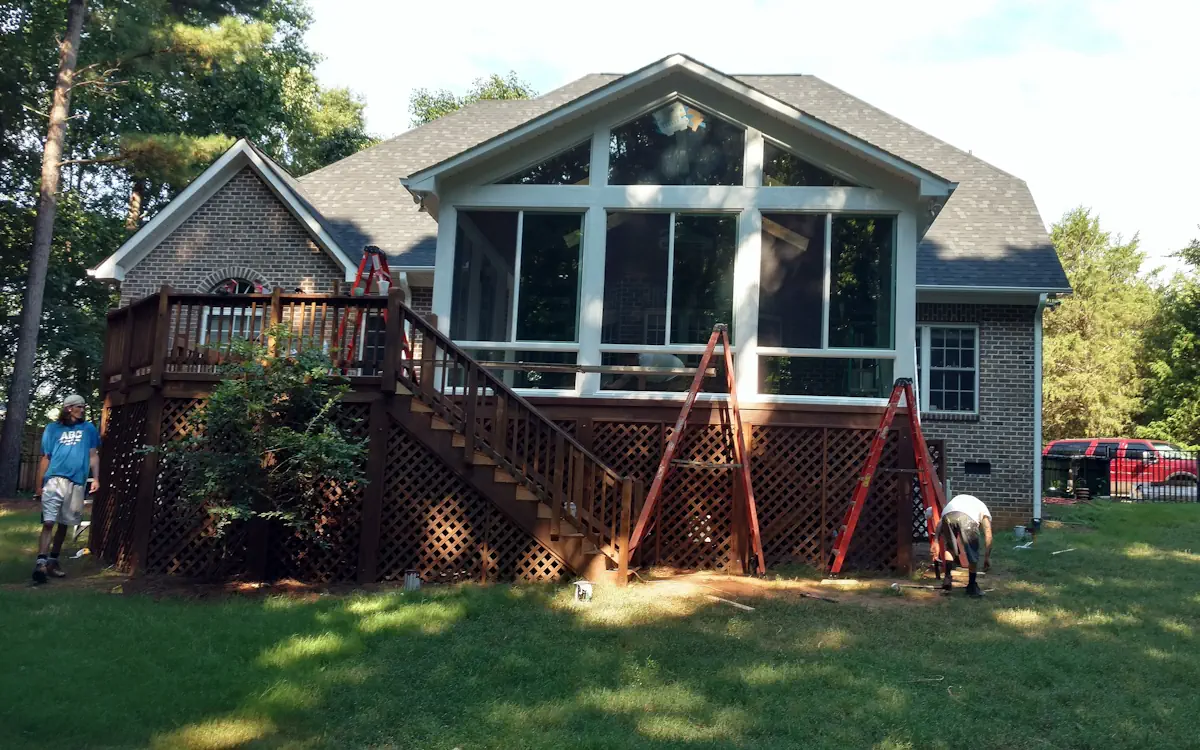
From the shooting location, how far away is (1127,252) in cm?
4128

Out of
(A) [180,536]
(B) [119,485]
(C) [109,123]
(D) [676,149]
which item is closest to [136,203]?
(C) [109,123]

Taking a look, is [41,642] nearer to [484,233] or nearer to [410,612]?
[410,612]

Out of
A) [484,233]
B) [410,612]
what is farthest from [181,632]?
[484,233]

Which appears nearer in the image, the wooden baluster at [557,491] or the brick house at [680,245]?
A: the wooden baluster at [557,491]

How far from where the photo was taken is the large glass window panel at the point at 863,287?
10328mm

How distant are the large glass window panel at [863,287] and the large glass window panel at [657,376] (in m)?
1.35

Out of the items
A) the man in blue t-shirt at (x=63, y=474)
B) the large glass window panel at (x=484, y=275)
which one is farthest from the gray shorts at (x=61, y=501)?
the large glass window panel at (x=484, y=275)

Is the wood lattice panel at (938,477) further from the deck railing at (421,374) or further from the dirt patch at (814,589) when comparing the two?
the deck railing at (421,374)

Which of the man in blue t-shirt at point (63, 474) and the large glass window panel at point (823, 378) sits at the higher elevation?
the large glass window panel at point (823, 378)

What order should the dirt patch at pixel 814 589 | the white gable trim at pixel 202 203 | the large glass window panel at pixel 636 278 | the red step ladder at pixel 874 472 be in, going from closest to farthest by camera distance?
the dirt patch at pixel 814 589 < the red step ladder at pixel 874 472 < the large glass window panel at pixel 636 278 < the white gable trim at pixel 202 203

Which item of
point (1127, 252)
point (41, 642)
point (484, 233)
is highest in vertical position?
point (1127, 252)

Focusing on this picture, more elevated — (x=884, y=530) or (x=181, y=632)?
(x=884, y=530)

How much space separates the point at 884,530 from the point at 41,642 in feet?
25.3

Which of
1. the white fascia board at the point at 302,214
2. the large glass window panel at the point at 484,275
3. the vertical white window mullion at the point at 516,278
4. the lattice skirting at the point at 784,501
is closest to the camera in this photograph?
the lattice skirting at the point at 784,501
